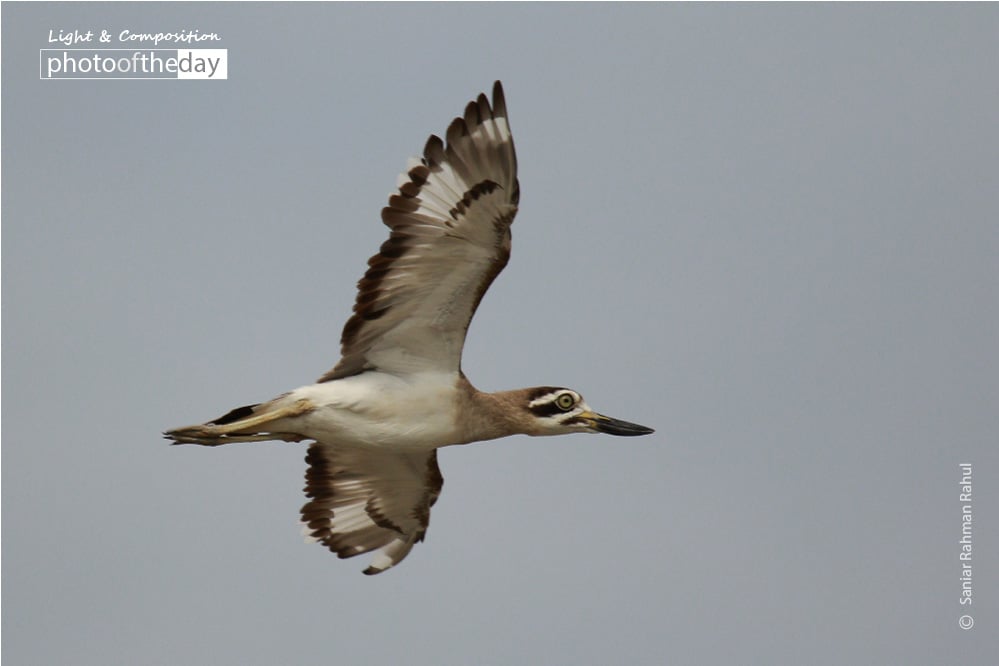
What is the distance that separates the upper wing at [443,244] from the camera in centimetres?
1612

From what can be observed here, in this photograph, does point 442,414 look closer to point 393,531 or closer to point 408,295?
point 408,295

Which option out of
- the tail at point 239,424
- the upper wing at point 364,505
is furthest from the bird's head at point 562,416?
the tail at point 239,424

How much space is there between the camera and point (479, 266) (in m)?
16.5

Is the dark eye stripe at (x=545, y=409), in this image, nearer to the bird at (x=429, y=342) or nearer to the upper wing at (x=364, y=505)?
the bird at (x=429, y=342)

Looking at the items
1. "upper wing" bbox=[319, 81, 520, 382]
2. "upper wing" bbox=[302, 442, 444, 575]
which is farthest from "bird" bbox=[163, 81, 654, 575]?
"upper wing" bbox=[302, 442, 444, 575]

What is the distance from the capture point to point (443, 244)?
16.3 meters

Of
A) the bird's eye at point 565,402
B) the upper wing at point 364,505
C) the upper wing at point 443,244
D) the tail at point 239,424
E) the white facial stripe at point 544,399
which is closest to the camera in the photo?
the upper wing at point 443,244

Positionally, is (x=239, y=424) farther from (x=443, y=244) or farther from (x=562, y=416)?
(x=562, y=416)

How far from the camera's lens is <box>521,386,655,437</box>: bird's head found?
686 inches

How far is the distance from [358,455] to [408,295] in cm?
259

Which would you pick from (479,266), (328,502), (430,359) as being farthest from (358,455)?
(479,266)

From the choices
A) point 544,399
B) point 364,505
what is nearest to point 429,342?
point 544,399

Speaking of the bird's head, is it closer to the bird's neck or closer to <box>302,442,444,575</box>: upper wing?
the bird's neck

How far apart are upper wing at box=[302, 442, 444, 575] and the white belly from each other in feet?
5.46
